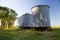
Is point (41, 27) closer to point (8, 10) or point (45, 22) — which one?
point (45, 22)

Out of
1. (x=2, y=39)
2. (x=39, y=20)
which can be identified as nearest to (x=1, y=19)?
(x=39, y=20)

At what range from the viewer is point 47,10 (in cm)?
2338

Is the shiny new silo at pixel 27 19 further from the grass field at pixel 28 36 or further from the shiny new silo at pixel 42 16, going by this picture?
the grass field at pixel 28 36

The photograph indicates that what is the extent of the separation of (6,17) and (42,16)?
46.5 ft

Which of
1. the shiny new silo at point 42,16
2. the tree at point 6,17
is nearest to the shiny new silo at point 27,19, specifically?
the tree at point 6,17

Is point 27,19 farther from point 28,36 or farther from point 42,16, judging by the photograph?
point 28,36

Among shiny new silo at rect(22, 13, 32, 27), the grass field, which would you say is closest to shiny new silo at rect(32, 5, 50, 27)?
the grass field

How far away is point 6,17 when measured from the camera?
33.8 m

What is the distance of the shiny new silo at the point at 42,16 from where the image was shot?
73.6ft

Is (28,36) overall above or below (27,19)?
below

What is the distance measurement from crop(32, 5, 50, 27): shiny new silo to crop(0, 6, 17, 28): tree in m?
12.4

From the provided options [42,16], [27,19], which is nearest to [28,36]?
[42,16]

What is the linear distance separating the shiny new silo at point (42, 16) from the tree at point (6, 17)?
1242 centimetres

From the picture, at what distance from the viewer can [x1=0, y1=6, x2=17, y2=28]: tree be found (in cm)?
3328
